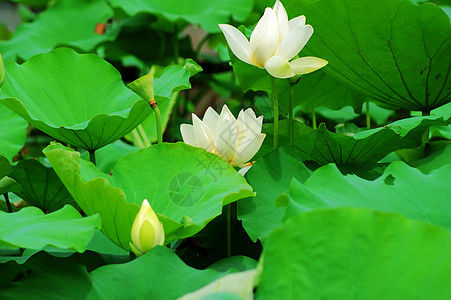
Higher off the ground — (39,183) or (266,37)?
(266,37)

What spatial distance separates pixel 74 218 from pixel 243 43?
1.08 feet

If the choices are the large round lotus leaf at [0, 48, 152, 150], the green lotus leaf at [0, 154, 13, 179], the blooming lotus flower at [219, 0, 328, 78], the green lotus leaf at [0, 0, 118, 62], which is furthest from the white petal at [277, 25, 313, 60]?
the green lotus leaf at [0, 0, 118, 62]

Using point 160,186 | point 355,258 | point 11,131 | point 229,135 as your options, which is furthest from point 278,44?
point 11,131

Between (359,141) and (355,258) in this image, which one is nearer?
(355,258)

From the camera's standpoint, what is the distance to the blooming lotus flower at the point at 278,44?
0.71 m

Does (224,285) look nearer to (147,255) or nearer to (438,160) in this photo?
(147,255)

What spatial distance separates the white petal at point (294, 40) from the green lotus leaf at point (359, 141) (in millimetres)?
116

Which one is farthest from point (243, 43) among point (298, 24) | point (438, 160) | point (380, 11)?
point (438, 160)

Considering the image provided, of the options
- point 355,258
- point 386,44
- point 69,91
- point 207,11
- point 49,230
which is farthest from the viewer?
point 207,11

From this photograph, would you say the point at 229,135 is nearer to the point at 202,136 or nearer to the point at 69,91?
the point at 202,136

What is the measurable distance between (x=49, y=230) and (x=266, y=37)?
1.19 feet

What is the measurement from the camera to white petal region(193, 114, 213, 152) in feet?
2.42

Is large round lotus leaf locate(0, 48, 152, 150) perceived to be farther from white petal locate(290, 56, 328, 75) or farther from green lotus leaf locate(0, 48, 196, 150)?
white petal locate(290, 56, 328, 75)

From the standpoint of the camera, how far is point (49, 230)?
565mm
